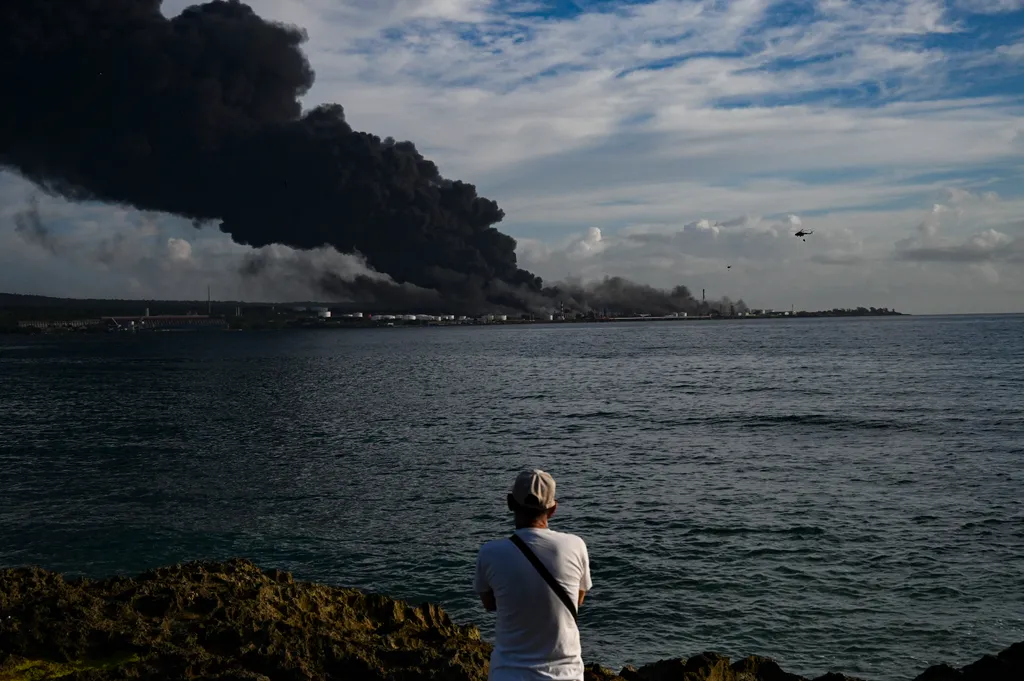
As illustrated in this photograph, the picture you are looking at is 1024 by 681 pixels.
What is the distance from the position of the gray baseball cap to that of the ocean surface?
1132 centimetres

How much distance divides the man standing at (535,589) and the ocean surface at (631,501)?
35.5ft

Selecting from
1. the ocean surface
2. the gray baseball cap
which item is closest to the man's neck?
the gray baseball cap

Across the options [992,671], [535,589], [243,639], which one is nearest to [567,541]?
[535,589]

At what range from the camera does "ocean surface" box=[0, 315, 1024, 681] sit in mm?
18672

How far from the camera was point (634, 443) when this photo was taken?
44.8m

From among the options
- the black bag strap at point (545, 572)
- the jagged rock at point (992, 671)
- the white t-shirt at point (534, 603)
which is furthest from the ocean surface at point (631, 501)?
the black bag strap at point (545, 572)

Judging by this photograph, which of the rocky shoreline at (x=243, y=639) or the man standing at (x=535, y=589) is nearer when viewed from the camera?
the man standing at (x=535, y=589)

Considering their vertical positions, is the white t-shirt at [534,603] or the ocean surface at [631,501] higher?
the white t-shirt at [534,603]

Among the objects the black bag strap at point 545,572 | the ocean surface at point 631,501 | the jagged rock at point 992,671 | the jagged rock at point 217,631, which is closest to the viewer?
the black bag strap at point 545,572

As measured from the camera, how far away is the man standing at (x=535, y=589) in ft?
20.6

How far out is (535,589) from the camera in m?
6.27

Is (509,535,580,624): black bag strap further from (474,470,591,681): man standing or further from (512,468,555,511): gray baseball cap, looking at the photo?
(512,468,555,511): gray baseball cap

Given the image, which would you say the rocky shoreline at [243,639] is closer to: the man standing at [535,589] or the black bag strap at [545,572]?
the man standing at [535,589]

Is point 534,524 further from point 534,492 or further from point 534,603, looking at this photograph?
point 534,603
